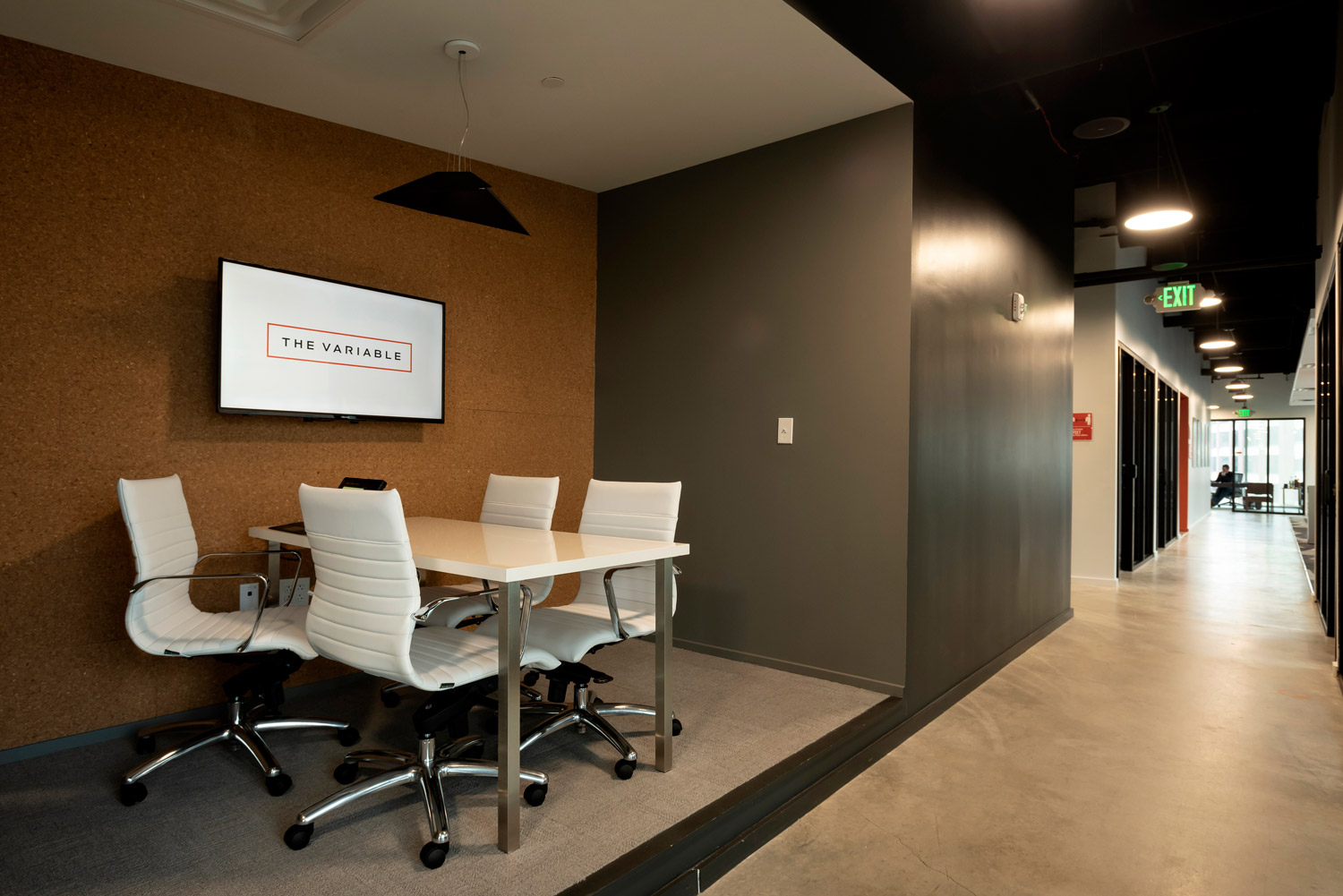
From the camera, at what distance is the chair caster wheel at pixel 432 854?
2.04 meters

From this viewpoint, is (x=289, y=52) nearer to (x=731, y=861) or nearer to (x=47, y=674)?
(x=47, y=674)

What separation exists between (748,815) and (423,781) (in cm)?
100

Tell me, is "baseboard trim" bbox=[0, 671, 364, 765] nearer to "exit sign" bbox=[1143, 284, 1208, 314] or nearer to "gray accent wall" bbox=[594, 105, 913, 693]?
"gray accent wall" bbox=[594, 105, 913, 693]

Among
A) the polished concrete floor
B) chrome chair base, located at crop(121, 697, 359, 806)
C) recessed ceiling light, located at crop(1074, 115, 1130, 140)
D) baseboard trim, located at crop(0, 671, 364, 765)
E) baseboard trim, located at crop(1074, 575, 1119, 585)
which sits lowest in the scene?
the polished concrete floor

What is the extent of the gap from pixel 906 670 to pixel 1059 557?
2651mm

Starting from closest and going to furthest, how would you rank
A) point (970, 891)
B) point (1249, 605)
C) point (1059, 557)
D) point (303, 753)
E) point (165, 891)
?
point (165, 891) < point (970, 891) < point (303, 753) < point (1059, 557) < point (1249, 605)

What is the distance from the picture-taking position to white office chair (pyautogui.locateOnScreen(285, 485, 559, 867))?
7.06 feet

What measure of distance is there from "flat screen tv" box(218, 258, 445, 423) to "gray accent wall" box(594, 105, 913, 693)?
1.25m

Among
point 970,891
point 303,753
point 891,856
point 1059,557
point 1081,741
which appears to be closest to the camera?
point 970,891

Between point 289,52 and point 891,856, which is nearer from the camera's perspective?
point 891,856

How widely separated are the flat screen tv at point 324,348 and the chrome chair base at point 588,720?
1.65 metres

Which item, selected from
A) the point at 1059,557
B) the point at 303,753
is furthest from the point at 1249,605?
the point at 303,753

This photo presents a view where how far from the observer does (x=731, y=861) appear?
2.34m

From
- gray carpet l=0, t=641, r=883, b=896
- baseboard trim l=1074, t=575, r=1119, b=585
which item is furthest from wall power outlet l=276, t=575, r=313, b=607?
baseboard trim l=1074, t=575, r=1119, b=585
